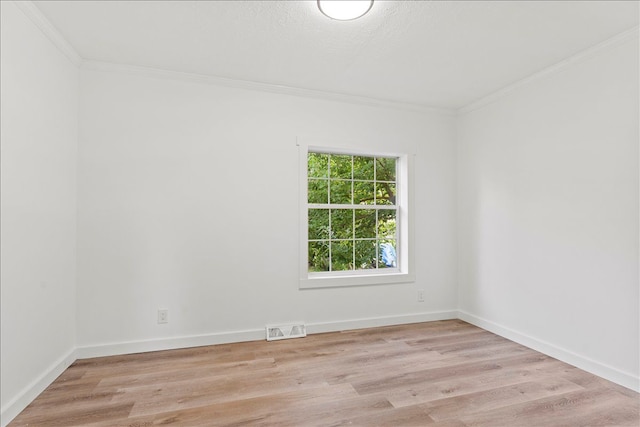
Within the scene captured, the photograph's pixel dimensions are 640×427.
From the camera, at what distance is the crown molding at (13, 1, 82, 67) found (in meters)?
2.06

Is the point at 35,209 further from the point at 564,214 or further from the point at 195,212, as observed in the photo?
the point at 564,214

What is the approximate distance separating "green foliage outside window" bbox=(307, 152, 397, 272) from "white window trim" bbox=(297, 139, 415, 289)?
0.08 meters

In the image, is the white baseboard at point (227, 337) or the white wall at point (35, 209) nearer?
the white wall at point (35, 209)

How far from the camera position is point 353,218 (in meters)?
3.78

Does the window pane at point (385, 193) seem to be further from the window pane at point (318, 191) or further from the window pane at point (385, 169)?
the window pane at point (318, 191)

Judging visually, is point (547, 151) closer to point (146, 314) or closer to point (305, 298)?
point (305, 298)

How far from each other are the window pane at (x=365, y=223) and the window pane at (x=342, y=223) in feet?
0.26

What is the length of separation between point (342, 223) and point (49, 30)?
293cm

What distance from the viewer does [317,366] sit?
8.68 ft

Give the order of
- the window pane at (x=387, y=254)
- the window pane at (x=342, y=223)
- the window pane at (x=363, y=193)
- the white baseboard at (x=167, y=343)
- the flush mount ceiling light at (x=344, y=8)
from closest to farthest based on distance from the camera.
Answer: the flush mount ceiling light at (x=344, y=8) < the white baseboard at (x=167, y=343) < the window pane at (x=342, y=223) < the window pane at (x=363, y=193) < the window pane at (x=387, y=254)

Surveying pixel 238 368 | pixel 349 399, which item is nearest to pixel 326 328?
pixel 238 368

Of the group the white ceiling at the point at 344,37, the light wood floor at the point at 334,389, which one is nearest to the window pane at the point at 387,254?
the light wood floor at the point at 334,389

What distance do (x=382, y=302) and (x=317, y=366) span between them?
4.28 ft

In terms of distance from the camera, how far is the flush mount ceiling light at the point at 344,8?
2.03m
